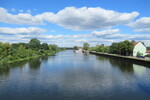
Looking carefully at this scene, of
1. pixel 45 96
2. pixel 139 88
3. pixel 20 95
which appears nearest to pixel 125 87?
pixel 139 88

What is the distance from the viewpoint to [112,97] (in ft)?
35.7

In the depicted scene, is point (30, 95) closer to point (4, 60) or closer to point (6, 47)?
point (4, 60)

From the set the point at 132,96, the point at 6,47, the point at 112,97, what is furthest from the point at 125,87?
the point at 6,47

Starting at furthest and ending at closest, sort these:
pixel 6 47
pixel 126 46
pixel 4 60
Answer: pixel 126 46
pixel 6 47
pixel 4 60

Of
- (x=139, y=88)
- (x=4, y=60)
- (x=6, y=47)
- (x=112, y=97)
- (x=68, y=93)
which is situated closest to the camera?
(x=112, y=97)

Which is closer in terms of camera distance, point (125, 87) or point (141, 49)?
point (125, 87)

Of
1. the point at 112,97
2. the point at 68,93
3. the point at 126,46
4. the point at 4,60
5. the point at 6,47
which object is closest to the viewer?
the point at 112,97

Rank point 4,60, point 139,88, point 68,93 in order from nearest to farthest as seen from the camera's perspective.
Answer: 1. point 68,93
2. point 139,88
3. point 4,60

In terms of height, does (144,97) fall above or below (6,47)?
below

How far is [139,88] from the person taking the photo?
13.2m

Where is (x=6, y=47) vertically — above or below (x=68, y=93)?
above

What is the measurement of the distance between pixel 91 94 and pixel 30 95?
5316 millimetres

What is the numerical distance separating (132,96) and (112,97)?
Answer: 1814mm

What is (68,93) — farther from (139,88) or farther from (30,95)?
(139,88)
